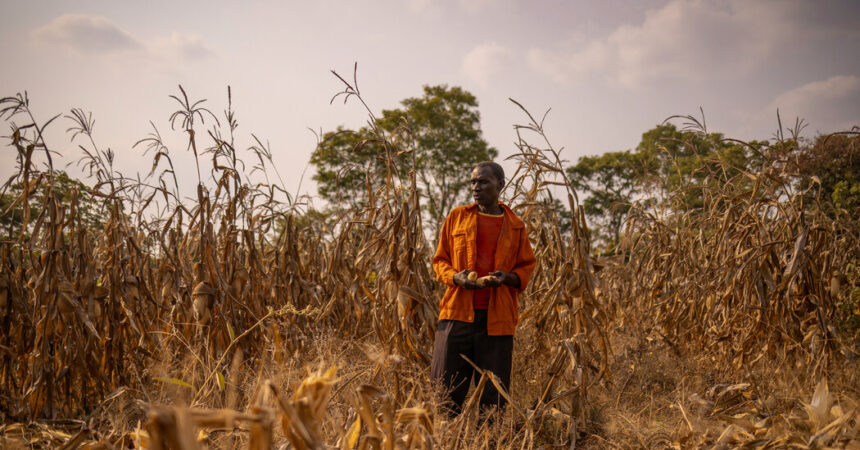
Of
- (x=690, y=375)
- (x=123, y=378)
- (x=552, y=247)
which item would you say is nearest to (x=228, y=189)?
(x=123, y=378)

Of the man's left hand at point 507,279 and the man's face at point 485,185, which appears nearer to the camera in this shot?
the man's left hand at point 507,279

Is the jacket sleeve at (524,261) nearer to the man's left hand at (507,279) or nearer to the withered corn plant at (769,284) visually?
the man's left hand at (507,279)

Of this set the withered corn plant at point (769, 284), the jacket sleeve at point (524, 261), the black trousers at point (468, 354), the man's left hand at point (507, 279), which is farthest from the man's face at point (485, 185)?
the withered corn plant at point (769, 284)

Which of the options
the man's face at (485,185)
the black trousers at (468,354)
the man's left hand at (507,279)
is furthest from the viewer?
the man's face at (485,185)

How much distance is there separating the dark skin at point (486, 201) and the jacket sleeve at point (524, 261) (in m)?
0.06

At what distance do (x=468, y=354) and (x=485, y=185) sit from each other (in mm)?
976

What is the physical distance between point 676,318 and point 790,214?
4.83 feet

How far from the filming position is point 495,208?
9.18ft

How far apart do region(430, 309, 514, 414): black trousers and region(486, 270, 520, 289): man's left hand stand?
0.75 feet

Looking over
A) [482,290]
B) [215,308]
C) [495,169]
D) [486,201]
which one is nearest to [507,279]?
[482,290]

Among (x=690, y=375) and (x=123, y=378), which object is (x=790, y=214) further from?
(x=123, y=378)

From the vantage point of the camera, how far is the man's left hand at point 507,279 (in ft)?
7.97

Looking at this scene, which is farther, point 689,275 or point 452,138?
point 452,138

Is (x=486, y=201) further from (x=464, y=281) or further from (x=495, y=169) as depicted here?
(x=464, y=281)
